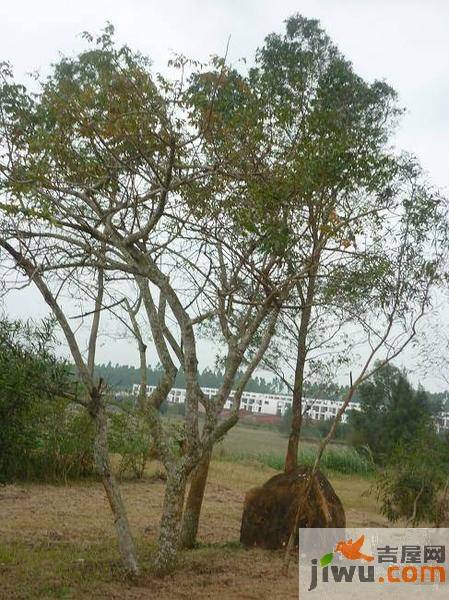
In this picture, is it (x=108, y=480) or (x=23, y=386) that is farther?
(x=108, y=480)

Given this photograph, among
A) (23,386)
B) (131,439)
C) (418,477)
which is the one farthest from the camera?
(131,439)

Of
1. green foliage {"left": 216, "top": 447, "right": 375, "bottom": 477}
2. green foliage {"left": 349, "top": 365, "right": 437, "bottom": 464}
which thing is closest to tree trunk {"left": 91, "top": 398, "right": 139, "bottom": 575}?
green foliage {"left": 216, "top": 447, "right": 375, "bottom": 477}

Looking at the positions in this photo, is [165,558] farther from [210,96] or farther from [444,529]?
[210,96]

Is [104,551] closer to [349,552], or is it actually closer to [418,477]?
[349,552]

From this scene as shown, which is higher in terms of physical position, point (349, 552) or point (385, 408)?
point (385, 408)

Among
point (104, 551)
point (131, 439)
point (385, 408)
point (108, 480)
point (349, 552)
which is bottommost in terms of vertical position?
point (104, 551)

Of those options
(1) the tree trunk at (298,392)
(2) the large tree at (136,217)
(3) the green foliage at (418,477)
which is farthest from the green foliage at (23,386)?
(1) the tree trunk at (298,392)

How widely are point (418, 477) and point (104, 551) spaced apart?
3.59 meters

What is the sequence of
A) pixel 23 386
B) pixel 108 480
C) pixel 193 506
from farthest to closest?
pixel 193 506
pixel 108 480
pixel 23 386

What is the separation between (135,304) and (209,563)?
290cm

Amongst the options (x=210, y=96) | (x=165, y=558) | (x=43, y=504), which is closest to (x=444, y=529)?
(x=165, y=558)

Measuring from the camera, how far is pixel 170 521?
6906mm

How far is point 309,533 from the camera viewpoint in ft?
27.9

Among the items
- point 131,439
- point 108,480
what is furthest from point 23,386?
point 131,439
